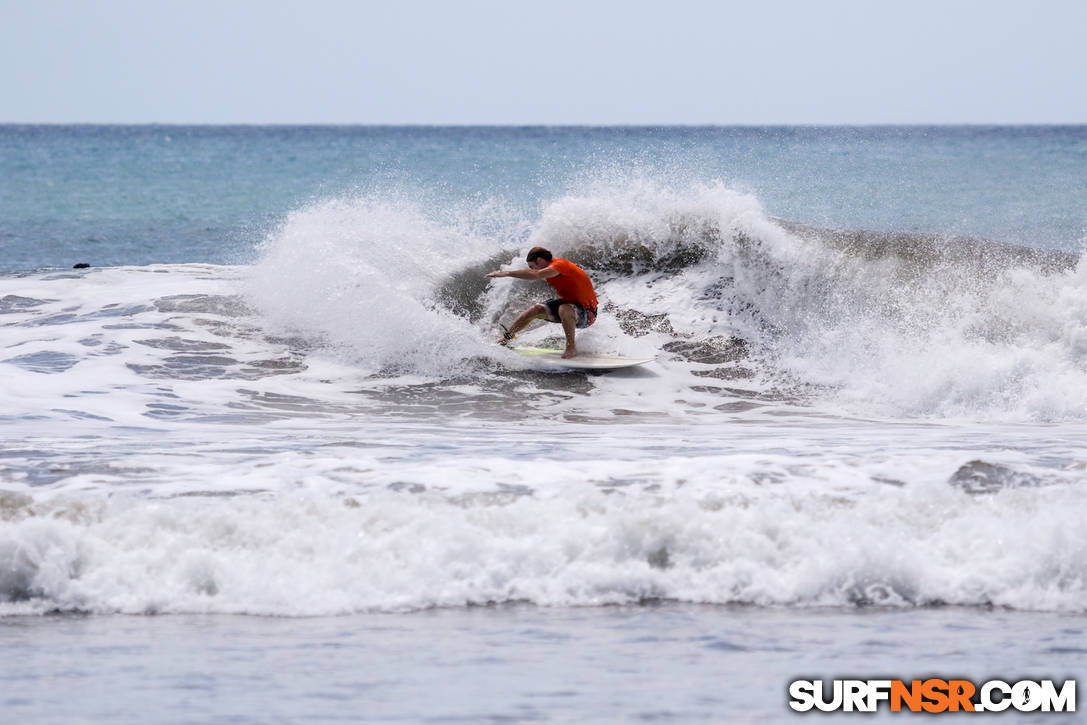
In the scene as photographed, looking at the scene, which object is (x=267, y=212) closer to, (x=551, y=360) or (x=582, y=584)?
(x=551, y=360)

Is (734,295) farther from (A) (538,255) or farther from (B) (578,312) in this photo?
(A) (538,255)

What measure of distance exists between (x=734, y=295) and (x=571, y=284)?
2.50 meters

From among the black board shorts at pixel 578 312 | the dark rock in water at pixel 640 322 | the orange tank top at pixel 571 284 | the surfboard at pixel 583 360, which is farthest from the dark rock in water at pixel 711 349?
the orange tank top at pixel 571 284

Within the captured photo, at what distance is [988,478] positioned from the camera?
736 cm

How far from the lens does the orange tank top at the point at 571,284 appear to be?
464 inches

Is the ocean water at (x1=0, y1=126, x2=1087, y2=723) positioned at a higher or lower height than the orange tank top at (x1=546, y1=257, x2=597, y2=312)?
lower

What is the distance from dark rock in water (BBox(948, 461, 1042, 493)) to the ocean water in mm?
29

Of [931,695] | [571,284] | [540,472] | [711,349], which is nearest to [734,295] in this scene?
[711,349]

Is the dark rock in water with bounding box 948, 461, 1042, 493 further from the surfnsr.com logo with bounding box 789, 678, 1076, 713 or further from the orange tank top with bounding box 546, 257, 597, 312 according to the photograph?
the orange tank top with bounding box 546, 257, 597, 312

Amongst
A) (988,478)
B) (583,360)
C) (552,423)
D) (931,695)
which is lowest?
(931,695)

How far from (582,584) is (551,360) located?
5.65 metres

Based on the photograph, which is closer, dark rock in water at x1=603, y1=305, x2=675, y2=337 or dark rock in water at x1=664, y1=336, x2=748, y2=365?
dark rock in water at x1=664, y1=336, x2=748, y2=365

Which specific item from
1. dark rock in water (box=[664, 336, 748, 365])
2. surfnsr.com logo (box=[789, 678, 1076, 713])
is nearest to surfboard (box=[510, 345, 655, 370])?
dark rock in water (box=[664, 336, 748, 365])

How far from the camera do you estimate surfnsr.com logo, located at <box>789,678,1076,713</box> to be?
463cm
